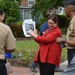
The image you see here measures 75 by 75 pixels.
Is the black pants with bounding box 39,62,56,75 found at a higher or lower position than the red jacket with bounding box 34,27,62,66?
lower

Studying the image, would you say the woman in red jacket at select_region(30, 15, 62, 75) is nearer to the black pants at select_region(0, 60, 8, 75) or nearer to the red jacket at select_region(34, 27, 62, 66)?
the red jacket at select_region(34, 27, 62, 66)

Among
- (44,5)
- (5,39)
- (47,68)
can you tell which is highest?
(5,39)

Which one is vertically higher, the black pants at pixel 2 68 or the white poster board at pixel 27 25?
the white poster board at pixel 27 25

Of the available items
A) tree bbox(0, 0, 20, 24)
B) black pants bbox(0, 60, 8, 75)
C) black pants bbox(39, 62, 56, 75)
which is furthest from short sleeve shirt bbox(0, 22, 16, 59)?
tree bbox(0, 0, 20, 24)

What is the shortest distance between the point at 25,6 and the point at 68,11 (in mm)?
42872

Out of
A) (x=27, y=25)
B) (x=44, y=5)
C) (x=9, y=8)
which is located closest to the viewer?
(x=27, y=25)

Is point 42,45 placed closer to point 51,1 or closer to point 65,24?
point 51,1

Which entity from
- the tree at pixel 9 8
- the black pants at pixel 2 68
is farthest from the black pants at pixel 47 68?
the tree at pixel 9 8

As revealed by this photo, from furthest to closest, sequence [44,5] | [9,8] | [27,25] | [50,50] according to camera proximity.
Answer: [44,5] < [9,8] < [50,50] < [27,25]

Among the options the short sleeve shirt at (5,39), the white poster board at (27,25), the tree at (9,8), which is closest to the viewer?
the short sleeve shirt at (5,39)

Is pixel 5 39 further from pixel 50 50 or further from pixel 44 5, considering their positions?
pixel 44 5

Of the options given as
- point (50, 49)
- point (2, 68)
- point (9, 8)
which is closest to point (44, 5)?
point (9, 8)

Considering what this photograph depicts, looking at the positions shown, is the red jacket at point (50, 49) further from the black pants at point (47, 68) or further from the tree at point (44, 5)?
the tree at point (44, 5)

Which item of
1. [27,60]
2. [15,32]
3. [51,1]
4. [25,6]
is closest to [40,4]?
[51,1]
